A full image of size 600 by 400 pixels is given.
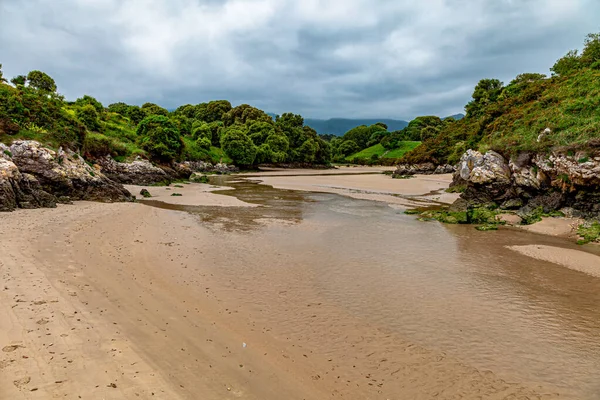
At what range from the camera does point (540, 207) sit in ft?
65.1

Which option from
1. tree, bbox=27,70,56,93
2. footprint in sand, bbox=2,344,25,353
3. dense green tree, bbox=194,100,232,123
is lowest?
footprint in sand, bbox=2,344,25,353

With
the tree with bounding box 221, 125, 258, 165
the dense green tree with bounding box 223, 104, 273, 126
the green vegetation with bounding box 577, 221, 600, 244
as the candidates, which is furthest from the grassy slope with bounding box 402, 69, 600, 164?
the dense green tree with bounding box 223, 104, 273, 126

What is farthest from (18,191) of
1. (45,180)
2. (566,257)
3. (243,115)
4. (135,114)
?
(243,115)

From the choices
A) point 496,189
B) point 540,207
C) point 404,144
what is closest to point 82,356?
point 540,207

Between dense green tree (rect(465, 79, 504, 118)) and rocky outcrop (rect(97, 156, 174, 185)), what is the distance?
5640 cm

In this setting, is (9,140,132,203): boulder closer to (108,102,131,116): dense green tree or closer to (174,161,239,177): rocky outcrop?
(174,161,239,177): rocky outcrop

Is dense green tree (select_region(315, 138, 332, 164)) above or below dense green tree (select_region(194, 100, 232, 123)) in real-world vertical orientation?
below

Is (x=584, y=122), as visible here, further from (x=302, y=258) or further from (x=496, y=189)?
(x=302, y=258)

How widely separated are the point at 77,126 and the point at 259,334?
30950 mm

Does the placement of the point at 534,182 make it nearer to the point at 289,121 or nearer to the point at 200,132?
the point at 200,132

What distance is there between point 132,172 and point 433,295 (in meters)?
36.3

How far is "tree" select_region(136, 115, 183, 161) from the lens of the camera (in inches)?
1866

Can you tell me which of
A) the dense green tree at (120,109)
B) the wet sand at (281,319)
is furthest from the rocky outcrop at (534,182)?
the dense green tree at (120,109)

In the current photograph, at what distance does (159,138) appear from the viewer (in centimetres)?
4953
